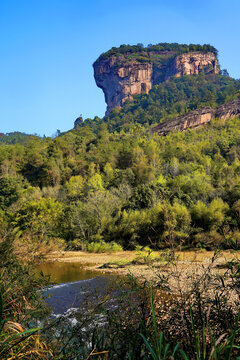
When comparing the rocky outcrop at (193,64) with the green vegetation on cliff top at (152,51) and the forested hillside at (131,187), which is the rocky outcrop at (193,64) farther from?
the forested hillside at (131,187)

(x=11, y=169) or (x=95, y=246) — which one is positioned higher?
(x=11, y=169)

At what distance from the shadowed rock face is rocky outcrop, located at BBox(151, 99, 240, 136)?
65749 mm

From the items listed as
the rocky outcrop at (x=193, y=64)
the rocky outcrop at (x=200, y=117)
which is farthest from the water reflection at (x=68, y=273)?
the rocky outcrop at (x=193, y=64)

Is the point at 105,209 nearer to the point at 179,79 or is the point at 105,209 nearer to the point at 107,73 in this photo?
the point at 179,79

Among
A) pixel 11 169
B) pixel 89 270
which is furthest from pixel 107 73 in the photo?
pixel 89 270

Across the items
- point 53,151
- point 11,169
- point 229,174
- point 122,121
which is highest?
point 122,121

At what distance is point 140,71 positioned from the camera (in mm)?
140750

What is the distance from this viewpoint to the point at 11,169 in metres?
52.8

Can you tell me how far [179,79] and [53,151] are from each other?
314 ft

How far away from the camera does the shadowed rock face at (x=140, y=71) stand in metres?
137

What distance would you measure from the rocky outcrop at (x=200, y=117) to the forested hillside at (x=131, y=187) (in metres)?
3.59

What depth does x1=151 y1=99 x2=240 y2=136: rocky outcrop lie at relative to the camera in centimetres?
7412

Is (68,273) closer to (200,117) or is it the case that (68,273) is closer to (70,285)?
(70,285)

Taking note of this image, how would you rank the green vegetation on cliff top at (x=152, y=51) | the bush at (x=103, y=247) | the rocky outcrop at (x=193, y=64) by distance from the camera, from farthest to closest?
1. the green vegetation on cliff top at (x=152, y=51)
2. the rocky outcrop at (x=193, y=64)
3. the bush at (x=103, y=247)
